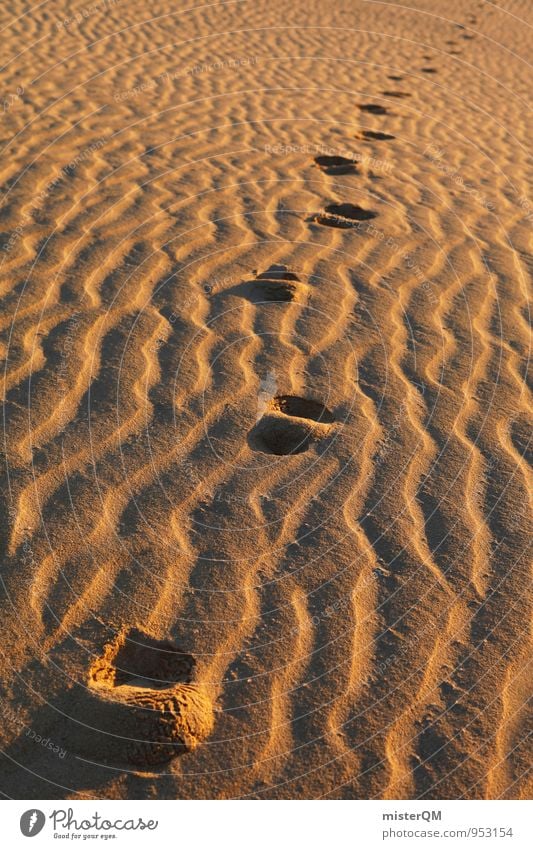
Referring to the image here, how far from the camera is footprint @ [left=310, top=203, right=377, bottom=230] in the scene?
19.5 feet

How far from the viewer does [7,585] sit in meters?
2.97

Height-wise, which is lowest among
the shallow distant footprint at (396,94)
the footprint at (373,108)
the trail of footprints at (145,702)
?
the shallow distant footprint at (396,94)

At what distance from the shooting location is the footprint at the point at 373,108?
909 cm

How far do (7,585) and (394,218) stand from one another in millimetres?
4241

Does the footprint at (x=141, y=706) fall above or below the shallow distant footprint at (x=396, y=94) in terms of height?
above

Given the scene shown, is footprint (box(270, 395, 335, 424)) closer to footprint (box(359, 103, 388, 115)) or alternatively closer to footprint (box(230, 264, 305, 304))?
footprint (box(230, 264, 305, 304))

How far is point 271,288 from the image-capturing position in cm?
493

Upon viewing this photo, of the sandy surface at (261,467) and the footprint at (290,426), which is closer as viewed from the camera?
the sandy surface at (261,467)

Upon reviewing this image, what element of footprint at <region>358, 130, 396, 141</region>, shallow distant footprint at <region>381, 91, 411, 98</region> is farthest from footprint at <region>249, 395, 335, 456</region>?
shallow distant footprint at <region>381, 91, 411, 98</region>

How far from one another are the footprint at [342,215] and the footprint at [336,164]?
2.70 ft

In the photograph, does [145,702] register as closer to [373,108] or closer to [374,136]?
[374,136]

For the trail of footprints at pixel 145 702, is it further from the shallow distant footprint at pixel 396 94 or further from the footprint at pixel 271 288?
the shallow distant footprint at pixel 396 94

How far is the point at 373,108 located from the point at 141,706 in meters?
8.10

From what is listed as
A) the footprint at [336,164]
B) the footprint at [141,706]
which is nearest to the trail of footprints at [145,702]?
the footprint at [141,706]
